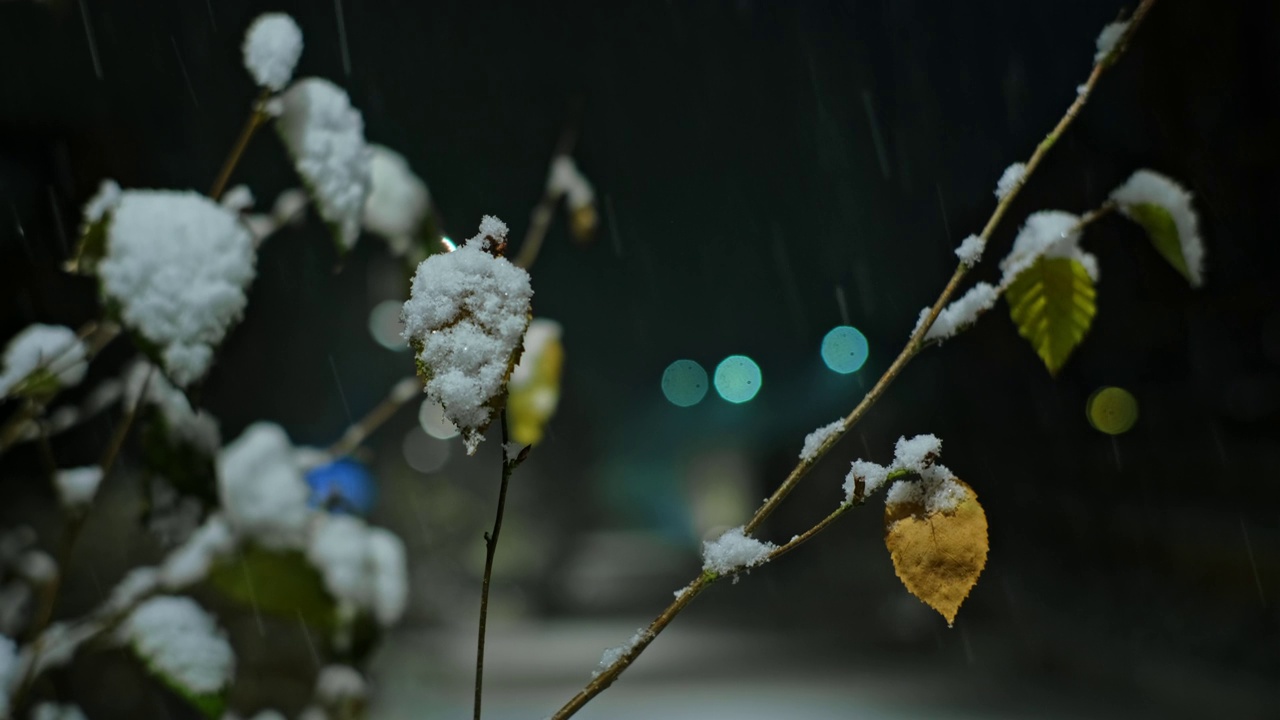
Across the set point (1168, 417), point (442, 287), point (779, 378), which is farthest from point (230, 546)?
point (779, 378)

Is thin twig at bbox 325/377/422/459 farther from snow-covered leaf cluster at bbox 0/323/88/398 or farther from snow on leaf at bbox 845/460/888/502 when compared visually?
snow on leaf at bbox 845/460/888/502

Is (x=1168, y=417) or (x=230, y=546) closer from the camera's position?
(x=230, y=546)

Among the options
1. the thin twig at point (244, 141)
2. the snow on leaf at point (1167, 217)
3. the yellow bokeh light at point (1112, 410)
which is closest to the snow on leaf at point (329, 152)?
the thin twig at point (244, 141)

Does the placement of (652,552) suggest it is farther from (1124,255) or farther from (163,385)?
(163,385)

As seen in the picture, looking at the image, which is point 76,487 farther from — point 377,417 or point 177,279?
point 177,279

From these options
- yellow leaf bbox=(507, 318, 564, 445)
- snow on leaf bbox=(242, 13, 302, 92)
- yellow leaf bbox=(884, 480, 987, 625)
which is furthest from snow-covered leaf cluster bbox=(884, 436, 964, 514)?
Answer: snow on leaf bbox=(242, 13, 302, 92)

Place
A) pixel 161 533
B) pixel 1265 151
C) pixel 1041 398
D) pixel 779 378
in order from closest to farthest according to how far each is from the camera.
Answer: pixel 161 533 < pixel 1265 151 < pixel 1041 398 < pixel 779 378
